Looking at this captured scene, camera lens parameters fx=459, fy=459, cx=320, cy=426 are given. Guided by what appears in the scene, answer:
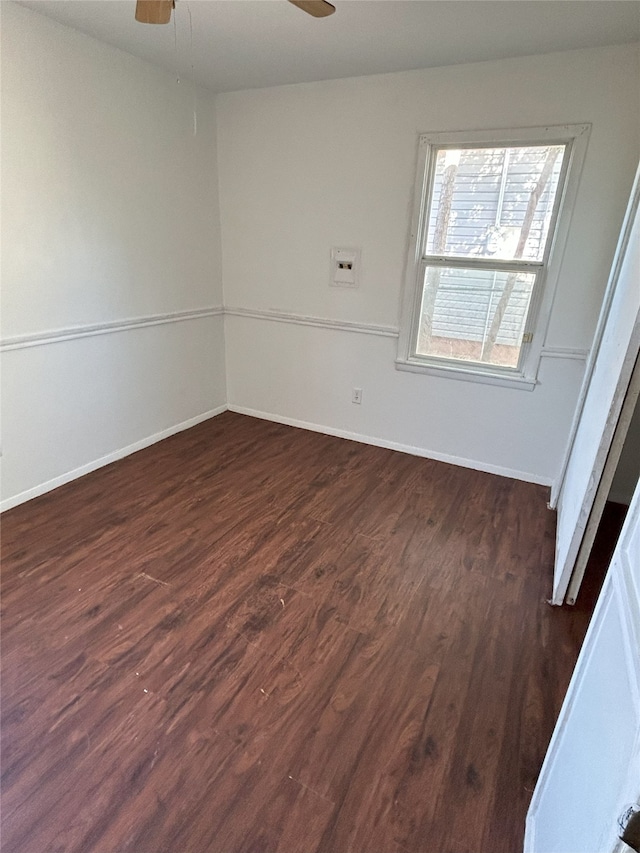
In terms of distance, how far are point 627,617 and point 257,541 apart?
6.00 ft

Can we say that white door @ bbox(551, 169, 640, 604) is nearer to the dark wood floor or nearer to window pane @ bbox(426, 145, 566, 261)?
the dark wood floor

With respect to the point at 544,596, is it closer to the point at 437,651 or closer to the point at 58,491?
the point at 437,651

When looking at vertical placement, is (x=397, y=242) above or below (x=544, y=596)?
above

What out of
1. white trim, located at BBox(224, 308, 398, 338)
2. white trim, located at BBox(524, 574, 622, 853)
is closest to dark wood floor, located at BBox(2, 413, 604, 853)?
white trim, located at BBox(524, 574, 622, 853)

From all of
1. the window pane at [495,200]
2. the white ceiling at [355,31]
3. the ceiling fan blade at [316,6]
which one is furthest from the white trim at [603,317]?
the ceiling fan blade at [316,6]

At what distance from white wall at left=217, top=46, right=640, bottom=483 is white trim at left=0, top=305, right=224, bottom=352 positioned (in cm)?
39

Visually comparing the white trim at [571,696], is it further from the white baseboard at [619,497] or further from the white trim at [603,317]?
the white baseboard at [619,497]

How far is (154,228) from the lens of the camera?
3.08 m

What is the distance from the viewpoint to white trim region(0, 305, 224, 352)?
8.04 feet

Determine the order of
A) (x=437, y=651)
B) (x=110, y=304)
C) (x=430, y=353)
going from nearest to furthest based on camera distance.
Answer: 1. (x=437, y=651)
2. (x=110, y=304)
3. (x=430, y=353)

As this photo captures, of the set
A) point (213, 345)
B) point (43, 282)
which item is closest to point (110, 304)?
point (43, 282)

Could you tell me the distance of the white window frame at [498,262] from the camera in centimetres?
250

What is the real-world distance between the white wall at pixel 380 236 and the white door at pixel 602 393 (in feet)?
0.90

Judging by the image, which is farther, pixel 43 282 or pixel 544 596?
pixel 43 282
